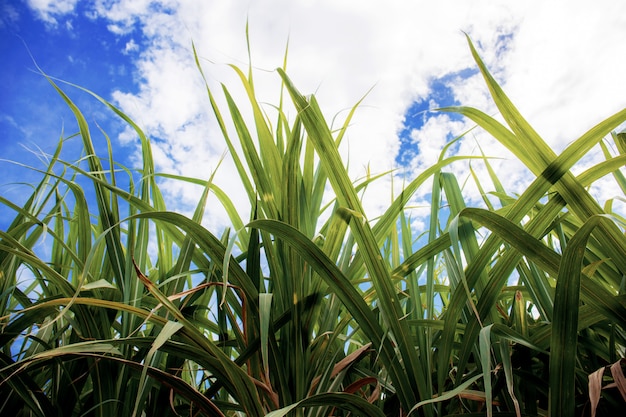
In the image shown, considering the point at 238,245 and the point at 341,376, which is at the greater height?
the point at 238,245

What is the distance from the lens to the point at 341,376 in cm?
60

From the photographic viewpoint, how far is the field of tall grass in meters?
0.48

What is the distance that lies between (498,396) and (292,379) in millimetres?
288

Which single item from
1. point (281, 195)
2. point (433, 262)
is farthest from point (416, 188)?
point (281, 195)

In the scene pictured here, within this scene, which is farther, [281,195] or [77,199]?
[77,199]

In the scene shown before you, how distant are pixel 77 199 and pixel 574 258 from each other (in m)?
0.72

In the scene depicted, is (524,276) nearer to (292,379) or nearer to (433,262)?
(433,262)

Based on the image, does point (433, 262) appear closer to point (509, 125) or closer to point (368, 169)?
point (509, 125)

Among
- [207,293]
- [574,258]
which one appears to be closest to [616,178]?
[574,258]

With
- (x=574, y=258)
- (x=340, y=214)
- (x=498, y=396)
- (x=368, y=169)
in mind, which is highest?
(x=368, y=169)

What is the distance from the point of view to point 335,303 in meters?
0.65

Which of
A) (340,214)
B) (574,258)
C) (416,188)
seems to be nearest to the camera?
(574,258)

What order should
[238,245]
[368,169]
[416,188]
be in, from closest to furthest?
[416,188] → [238,245] → [368,169]

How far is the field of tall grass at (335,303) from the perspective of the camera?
18.8 inches
